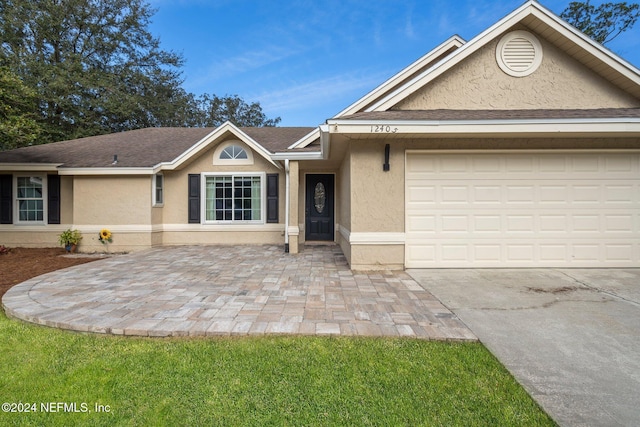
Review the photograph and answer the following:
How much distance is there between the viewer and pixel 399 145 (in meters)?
6.07

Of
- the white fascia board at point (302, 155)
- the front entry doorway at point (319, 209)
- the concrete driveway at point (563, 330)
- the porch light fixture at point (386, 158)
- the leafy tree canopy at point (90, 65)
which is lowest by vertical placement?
the concrete driveway at point (563, 330)

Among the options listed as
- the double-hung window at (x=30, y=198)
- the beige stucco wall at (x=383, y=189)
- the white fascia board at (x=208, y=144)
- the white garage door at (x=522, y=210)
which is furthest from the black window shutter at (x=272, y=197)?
the double-hung window at (x=30, y=198)

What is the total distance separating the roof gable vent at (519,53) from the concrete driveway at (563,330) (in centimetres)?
425

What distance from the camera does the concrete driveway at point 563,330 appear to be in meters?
2.12

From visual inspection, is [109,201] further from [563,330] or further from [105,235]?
[563,330]

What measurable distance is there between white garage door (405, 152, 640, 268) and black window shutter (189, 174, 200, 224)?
7136 millimetres

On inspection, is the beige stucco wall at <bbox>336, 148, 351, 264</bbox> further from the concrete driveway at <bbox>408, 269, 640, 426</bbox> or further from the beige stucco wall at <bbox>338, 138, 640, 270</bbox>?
the concrete driveway at <bbox>408, 269, 640, 426</bbox>

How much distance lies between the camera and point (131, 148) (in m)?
11.0

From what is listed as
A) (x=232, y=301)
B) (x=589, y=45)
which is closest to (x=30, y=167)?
(x=232, y=301)

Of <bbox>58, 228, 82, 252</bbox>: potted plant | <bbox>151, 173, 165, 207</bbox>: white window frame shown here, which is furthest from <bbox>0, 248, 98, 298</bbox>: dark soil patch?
<bbox>151, 173, 165, 207</bbox>: white window frame

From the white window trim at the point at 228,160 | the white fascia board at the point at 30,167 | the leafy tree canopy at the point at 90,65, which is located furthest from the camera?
the leafy tree canopy at the point at 90,65

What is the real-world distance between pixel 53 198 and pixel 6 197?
5.15ft

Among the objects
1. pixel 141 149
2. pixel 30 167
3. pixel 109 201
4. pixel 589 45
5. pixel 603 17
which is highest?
pixel 603 17

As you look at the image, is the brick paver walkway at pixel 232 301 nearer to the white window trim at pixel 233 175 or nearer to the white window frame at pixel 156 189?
the white window frame at pixel 156 189
